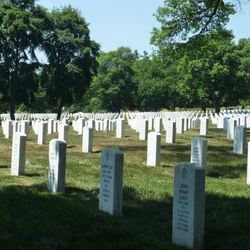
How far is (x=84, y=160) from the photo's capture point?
14344 mm

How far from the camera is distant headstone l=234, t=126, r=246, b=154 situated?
15523 mm

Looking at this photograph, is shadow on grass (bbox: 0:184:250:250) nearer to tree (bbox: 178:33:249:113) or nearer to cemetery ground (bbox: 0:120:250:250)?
cemetery ground (bbox: 0:120:250:250)

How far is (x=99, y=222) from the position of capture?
6996 mm

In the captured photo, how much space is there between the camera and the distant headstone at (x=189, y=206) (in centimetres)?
587

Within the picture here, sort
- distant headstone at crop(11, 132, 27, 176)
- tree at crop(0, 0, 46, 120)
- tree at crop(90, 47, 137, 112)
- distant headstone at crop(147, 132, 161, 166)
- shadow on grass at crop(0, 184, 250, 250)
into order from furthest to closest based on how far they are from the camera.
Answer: tree at crop(90, 47, 137, 112) < tree at crop(0, 0, 46, 120) < distant headstone at crop(147, 132, 161, 166) < distant headstone at crop(11, 132, 27, 176) < shadow on grass at crop(0, 184, 250, 250)

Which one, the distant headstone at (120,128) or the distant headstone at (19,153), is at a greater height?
the distant headstone at (120,128)

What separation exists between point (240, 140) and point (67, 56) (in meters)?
34.7

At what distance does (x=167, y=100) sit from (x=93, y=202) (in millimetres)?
75069

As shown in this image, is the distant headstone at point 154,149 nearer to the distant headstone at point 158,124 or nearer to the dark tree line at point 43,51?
the distant headstone at point 158,124

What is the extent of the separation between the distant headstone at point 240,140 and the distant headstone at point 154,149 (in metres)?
3.54

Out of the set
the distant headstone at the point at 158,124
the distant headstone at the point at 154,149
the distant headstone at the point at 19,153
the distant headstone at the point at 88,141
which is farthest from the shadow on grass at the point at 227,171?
the distant headstone at the point at 158,124

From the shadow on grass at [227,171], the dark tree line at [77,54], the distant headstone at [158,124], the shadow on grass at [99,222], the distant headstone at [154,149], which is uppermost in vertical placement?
the dark tree line at [77,54]

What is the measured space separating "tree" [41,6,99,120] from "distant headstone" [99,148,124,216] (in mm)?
38853

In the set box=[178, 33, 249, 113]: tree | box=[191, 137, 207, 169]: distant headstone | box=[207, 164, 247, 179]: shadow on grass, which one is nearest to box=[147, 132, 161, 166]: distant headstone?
box=[191, 137, 207, 169]: distant headstone
